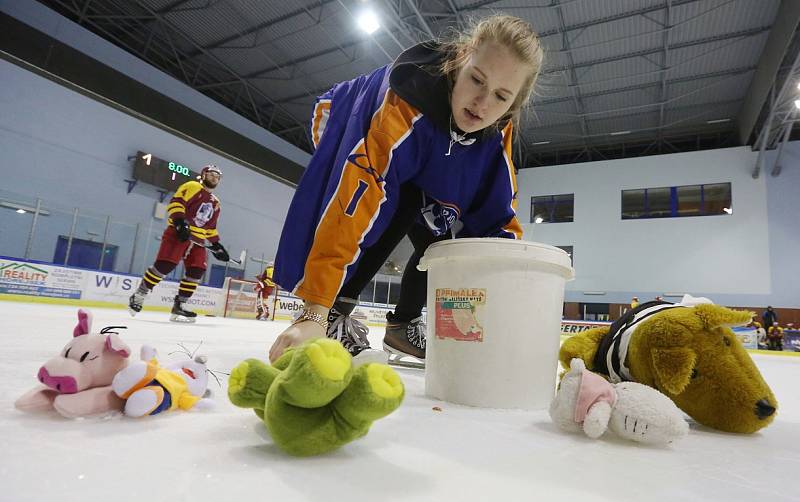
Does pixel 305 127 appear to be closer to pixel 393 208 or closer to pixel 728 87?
pixel 728 87

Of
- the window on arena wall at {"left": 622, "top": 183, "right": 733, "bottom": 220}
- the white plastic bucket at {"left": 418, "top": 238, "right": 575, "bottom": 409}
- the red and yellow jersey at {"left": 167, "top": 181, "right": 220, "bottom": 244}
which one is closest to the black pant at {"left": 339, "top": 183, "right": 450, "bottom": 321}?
the white plastic bucket at {"left": 418, "top": 238, "right": 575, "bottom": 409}

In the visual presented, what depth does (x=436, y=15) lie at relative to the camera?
6422mm

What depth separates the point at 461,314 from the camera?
31.9 inches

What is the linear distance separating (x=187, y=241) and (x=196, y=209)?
0.86ft

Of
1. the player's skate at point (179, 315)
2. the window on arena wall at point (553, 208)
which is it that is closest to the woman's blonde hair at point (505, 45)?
the player's skate at point (179, 315)

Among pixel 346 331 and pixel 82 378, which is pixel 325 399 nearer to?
pixel 82 378

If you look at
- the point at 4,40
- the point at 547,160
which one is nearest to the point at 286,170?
the point at 4,40

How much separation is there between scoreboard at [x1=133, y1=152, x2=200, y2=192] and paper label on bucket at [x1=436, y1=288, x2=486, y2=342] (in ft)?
26.7

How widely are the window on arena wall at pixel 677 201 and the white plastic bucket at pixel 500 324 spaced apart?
10872mm

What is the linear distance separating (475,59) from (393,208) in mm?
397

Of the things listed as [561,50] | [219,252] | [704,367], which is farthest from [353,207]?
[561,50]

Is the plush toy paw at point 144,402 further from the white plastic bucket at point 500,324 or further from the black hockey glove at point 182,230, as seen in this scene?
the black hockey glove at point 182,230

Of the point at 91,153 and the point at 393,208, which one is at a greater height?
the point at 91,153

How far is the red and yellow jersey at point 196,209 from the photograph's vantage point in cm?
336
